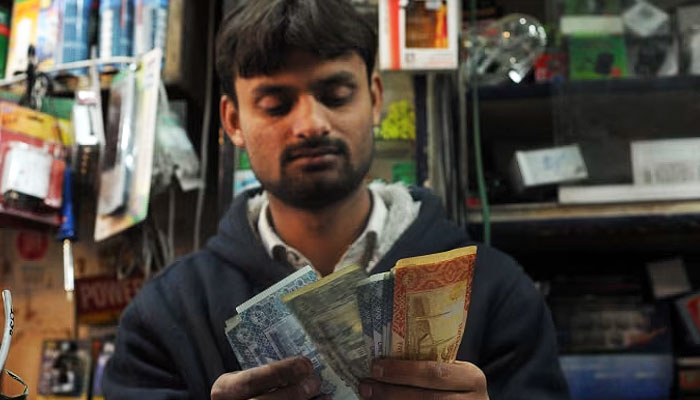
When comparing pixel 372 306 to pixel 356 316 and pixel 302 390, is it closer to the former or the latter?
pixel 356 316

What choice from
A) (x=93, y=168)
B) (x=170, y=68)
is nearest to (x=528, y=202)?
(x=170, y=68)

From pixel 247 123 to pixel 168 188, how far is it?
57 centimetres

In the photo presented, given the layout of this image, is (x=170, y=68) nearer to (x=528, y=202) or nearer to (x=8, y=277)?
(x=8, y=277)

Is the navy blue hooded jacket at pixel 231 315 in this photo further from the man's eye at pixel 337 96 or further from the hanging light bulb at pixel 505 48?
the hanging light bulb at pixel 505 48

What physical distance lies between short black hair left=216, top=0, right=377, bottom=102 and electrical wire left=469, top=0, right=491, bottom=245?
0.46m

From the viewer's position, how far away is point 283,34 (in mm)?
1099

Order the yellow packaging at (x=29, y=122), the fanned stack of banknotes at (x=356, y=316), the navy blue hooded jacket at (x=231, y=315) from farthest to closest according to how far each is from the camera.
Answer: the yellow packaging at (x=29, y=122) < the navy blue hooded jacket at (x=231, y=315) < the fanned stack of banknotes at (x=356, y=316)

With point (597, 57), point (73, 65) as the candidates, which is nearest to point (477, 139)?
point (597, 57)

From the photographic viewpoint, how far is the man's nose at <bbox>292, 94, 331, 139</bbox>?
3.56 feet

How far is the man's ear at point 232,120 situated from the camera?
48.5 inches

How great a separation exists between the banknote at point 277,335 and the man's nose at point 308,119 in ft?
1.42

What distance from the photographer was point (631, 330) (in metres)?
1.69

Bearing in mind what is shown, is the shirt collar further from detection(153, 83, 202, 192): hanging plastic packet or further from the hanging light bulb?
the hanging light bulb

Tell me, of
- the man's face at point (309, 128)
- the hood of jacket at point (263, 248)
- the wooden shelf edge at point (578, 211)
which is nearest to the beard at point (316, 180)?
the man's face at point (309, 128)
